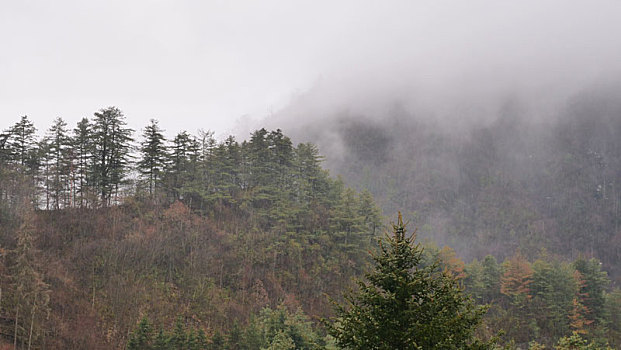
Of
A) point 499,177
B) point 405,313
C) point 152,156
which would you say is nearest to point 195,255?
point 152,156

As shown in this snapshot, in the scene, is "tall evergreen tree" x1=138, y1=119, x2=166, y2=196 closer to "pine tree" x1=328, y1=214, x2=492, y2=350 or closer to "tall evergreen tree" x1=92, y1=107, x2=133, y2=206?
"tall evergreen tree" x1=92, y1=107, x2=133, y2=206

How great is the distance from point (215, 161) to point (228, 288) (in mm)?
16290

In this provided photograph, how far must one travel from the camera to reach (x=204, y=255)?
35562 mm

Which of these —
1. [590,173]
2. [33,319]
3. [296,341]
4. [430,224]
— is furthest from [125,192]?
[590,173]

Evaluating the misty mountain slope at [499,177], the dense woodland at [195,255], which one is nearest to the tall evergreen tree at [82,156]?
the dense woodland at [195,255]

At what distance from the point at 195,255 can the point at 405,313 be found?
1294 inches

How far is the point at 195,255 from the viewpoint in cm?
3512

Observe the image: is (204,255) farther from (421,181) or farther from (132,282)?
(421,181)

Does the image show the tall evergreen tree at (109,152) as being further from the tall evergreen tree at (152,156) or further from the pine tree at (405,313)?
the pine tree at (405,313)

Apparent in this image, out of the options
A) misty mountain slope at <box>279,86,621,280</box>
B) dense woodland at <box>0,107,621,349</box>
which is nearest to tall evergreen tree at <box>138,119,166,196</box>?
dense woodland at <box>0,107,621,349</box>

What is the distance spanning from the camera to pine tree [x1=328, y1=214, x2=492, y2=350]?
5359 mm

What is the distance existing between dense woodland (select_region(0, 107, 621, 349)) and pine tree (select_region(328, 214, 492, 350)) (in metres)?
13.7

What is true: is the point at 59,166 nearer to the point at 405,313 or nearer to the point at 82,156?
the point at 82,156

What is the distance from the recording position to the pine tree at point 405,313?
211 inches
